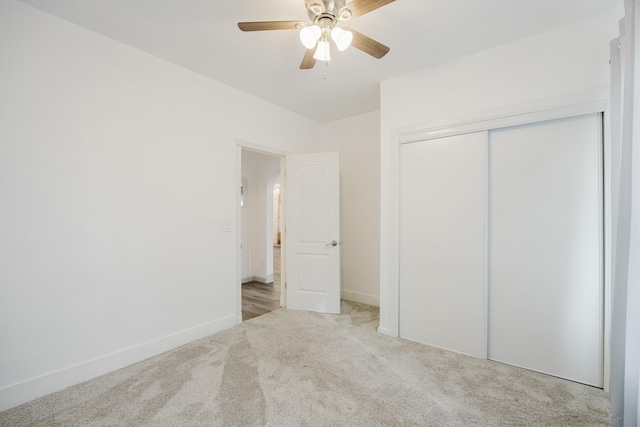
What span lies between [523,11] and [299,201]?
2779 mm

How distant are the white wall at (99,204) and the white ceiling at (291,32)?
22cm

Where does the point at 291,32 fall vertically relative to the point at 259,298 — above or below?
above

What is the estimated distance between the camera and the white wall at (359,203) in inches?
153

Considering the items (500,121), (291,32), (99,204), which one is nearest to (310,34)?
(291,32)

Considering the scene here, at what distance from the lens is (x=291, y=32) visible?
215cm

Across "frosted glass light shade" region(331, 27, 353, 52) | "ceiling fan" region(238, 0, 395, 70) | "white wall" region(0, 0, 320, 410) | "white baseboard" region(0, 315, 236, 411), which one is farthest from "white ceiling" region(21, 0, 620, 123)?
"white baseboard" region(0, 315, 236, 411)

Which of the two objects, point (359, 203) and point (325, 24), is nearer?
point (325, 24)

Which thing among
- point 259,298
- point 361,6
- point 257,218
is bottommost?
point 259,298

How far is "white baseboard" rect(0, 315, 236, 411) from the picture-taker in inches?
71.1

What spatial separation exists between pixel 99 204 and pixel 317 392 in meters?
2.22

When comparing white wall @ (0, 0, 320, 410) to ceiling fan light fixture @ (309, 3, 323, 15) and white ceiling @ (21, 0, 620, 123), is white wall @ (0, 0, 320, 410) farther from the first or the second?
ceiling fan light fixture @ (309, 3, 323, 15)

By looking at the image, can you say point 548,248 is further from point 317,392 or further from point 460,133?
point 317,392

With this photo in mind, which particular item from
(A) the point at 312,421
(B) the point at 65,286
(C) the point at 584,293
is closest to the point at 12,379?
(B) the point at 65,286

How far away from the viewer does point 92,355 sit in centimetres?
213
